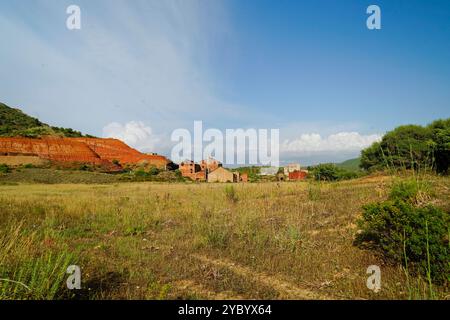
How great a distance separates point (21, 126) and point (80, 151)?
16976 millimetres

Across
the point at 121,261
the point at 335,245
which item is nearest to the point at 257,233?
the point at 335,245

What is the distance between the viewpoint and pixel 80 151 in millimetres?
61906

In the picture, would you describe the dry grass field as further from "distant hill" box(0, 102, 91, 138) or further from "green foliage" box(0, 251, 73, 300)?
"distant hill" box(0, 102, 91, 138)

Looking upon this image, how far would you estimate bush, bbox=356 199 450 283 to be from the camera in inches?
134

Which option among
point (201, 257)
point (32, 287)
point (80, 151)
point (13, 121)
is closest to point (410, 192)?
point (201, 257)

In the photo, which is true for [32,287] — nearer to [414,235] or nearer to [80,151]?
[414,235]

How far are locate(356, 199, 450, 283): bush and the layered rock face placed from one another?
61.9 m

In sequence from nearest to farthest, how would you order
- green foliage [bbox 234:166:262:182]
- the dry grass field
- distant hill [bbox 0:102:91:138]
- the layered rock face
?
1. the dry grass field
2. the layered rock face
3. distant hill [bbox 0:102:91:138]
4. green foliage [bbox 234:166:262:182]

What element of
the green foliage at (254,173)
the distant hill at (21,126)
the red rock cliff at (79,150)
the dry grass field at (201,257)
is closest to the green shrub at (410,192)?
the dry grass field at (201,257)

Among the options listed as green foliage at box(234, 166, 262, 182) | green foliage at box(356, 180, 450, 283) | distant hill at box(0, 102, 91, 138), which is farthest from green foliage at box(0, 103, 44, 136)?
green foliage at box(356, 180, 450, 283)

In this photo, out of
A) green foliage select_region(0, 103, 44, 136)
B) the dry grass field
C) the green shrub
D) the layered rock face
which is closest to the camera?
the dry grass field

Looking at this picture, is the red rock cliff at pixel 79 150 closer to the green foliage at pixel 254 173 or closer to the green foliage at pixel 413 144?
the green foliage at pixel 254 173

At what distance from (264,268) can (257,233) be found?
1852mm
